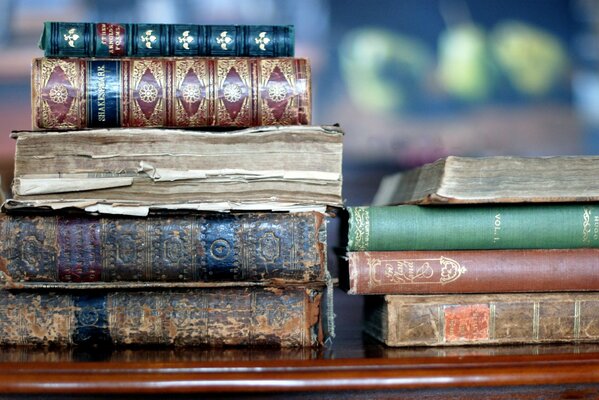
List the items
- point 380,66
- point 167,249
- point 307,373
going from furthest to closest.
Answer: point 380,66
point 167,249
point 307,373

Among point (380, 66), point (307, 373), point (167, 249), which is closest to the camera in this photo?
point (307, 373)

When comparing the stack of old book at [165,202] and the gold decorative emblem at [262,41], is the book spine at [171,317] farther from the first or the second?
the gold decorative emblem at [262,41]

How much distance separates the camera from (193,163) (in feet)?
2.86

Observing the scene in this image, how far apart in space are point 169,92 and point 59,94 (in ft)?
0.44

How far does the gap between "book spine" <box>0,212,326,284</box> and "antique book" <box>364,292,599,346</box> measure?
0.12 metres

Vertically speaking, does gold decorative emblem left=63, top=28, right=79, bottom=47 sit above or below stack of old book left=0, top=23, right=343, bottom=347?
above

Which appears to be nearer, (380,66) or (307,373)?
(307,373)

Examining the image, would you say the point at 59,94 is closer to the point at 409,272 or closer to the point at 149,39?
the point at 149,39

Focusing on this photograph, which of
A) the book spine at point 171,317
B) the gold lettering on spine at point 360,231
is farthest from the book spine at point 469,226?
the book spine at point 171,317

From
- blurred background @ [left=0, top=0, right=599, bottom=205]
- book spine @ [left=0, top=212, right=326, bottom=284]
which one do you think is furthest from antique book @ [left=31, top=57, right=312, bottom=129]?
blurred background @ [left=0, top=0, right=599, bottom=205]

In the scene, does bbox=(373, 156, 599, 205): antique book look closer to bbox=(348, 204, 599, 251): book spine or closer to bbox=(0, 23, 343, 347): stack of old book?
bbox=(348, 204, 599, 251): book spine

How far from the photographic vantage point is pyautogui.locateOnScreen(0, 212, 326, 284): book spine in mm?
844

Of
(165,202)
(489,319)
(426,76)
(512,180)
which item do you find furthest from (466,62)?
(165,202)

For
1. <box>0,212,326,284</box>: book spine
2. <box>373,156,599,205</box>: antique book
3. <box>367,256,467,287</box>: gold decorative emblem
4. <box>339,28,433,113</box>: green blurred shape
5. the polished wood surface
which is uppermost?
<box>339,28,433,113</box>: green blurred shape
